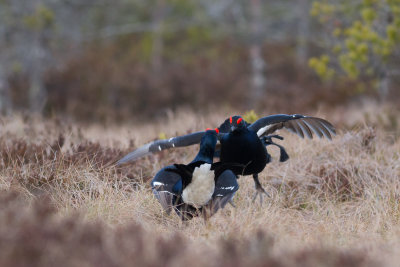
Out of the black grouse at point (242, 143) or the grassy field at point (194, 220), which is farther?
the black grouse at point (242, 143)

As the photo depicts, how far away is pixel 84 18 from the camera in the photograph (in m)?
23.9

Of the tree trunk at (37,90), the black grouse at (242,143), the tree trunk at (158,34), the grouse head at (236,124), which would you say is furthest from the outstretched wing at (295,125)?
the tree trunk at (158,34)

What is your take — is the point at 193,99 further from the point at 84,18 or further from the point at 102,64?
the point at 84,18

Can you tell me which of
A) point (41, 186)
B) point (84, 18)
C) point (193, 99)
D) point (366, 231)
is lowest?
point (366, 231)

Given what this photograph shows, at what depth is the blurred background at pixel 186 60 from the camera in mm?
11680

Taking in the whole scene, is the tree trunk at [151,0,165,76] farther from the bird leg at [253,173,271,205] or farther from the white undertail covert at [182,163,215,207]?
the white undertail covert at [182,163,215,207]

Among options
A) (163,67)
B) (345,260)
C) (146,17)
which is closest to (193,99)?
(163,67)

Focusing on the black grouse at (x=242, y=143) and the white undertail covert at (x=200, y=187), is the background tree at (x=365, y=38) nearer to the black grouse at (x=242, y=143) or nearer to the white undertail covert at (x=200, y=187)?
the black grouse at (x=242, y=143)

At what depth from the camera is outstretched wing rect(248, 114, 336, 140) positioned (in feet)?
17.5

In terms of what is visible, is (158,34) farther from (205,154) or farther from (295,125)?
(205,154)

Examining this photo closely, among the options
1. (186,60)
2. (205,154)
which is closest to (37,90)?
(186,60)

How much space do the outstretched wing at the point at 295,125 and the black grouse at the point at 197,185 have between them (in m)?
0.86

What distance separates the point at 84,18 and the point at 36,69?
8.30 metres

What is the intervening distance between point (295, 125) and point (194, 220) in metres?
1.89
